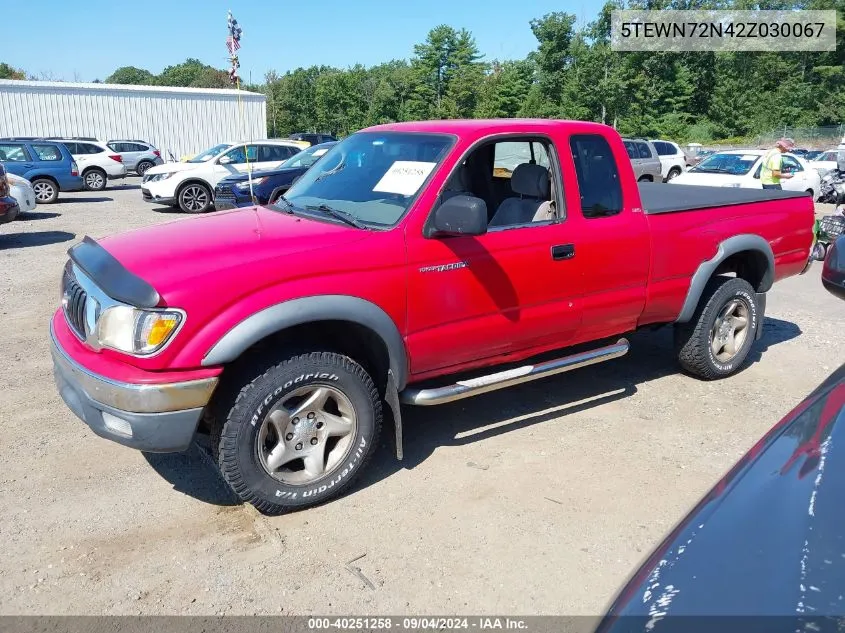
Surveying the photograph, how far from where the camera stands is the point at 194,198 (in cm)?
1698

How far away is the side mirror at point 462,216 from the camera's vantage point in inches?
145

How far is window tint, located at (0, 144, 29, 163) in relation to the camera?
17516 millimetres

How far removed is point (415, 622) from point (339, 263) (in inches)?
67.8

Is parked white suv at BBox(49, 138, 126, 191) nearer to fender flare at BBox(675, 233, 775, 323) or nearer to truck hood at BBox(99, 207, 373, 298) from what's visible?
truck hood at BBox(99, 207, 373, 298)

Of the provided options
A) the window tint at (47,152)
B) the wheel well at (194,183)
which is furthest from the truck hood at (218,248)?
the window tint at (47,152)

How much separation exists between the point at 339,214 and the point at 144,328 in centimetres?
133

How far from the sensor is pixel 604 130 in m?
4.87

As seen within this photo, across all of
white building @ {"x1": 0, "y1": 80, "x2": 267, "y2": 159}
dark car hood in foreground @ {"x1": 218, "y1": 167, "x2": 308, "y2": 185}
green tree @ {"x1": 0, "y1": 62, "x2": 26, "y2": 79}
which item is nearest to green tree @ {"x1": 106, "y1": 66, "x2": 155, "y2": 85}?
green tree @ {"x1": 0, "y1": 62, "x2": 26, "y2": 79}

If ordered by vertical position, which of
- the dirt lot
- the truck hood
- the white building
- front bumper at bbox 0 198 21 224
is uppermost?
the white building

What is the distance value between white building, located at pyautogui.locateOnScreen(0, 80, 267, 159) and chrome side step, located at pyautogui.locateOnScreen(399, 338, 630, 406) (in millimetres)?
29842

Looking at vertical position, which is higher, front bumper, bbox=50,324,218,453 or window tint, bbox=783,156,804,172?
window tint, bbox=783,156,804,172

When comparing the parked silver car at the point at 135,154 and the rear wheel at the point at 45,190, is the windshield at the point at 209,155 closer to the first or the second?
the rear wheel at the point at 45,190

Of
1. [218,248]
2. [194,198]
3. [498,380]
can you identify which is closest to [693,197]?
[498,380]

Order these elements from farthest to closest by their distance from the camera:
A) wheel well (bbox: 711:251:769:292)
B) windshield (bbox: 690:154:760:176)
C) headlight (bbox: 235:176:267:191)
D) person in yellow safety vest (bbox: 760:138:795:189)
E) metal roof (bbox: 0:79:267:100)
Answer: metal roof (bbox: 0:79:267:100), windshield (bbox: 690:154:760:176), headlight (bbox: 235:176:267:191), person in yellow safety vest (bbox: 760:138:795:189), wheel well (bbox: 711:251:769:292)
